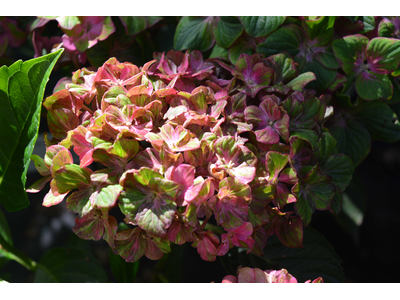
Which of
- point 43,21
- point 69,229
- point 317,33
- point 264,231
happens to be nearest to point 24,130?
point 43,21

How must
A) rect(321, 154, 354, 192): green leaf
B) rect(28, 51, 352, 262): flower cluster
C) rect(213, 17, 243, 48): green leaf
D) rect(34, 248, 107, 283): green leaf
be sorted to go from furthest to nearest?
rect(34, 248, 107, 283): green leaf
rect(213, 17, 243, 48): green leaf
rect(321, 154, 354, 192): green leaf
rect(28, 51, 352, 262): flower cluster

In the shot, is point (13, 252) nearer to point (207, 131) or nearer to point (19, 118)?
point (19, 118)

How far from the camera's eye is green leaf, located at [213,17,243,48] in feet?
2.10

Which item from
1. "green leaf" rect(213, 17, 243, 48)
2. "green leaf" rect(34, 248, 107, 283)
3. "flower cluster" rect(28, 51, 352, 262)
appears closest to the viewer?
"flower cluster" rect(28, 51, 352, 262)

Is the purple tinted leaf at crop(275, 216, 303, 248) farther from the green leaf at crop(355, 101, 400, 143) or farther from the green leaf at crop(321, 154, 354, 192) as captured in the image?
the green leaf at crop(355, 101, 400, 143)

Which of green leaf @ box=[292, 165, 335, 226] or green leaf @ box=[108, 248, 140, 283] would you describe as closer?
green leaf @ box=[292, 165, 335, 226]

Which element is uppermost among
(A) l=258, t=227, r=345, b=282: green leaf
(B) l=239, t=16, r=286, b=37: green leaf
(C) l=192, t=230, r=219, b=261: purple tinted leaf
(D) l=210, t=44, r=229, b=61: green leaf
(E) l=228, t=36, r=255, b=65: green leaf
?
(B) l=239, t=16, r=286, b=37: green leaf

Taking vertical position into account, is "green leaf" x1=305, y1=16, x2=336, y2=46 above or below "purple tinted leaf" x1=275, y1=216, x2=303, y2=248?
above

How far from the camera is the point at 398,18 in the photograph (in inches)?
25.6

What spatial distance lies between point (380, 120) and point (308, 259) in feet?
0.99

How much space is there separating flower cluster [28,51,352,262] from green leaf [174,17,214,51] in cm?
12

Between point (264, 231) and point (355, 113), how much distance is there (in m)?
0.34

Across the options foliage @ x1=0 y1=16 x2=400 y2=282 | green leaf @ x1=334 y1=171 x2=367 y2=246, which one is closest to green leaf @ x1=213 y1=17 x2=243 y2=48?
foliage @ x1=0 y1=16 x2=400 y2=282

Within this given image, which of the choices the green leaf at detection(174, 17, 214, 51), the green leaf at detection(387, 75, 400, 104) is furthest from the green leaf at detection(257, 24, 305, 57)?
the green leaf at detection(387, 75, 400, 104)
